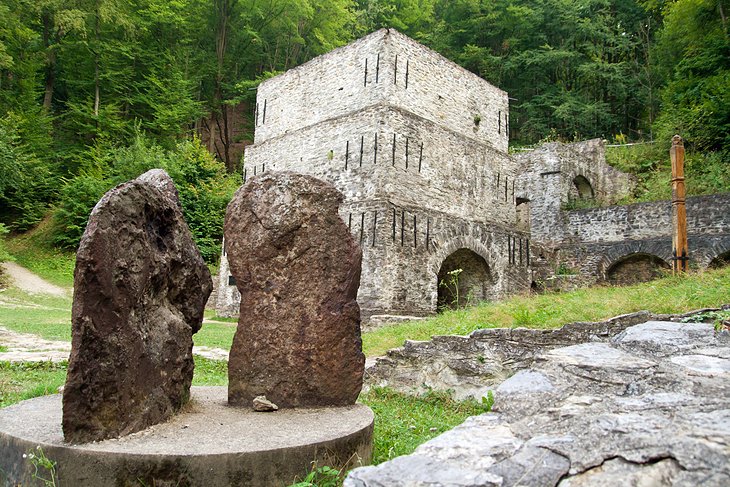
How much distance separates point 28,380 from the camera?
604 centimetres

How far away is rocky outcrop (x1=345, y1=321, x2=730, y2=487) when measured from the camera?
1.53 meters

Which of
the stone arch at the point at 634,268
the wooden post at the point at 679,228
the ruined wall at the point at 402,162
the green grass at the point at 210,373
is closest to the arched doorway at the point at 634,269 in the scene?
the stone arch at the point at 634,268

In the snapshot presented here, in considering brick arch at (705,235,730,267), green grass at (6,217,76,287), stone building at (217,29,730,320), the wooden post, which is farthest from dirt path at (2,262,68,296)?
brick arch at (705,235,730,267)

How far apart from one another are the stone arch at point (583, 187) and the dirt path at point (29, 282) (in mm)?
19104

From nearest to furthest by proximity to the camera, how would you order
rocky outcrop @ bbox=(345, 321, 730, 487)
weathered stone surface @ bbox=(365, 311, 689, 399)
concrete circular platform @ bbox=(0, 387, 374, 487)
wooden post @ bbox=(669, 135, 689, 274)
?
rocky outcrop @ bbox=(345, 321, 730, 487) < concrete circular platform @ bbox=(0, 387, 374, 487) < weathered stone surface @ bbox=(365, 311, 689, 399) < wooden post @ bbox=(669, 135, 689, 274)

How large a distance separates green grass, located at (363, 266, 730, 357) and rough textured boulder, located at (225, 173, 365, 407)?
3.29 metres

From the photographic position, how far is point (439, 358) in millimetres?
6660

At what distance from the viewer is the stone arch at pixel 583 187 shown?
22.2 meters

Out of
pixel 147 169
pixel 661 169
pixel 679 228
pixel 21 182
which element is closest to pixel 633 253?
pixel 661 169

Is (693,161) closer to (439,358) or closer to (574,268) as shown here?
(574,268)

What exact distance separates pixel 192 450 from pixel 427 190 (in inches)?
517

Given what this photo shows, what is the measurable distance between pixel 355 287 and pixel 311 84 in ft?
46.3

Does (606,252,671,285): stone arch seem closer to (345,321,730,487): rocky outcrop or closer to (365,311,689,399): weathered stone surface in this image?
(365,311,689,399): weathered stone surface

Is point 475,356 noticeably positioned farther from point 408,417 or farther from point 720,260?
point 720,260
